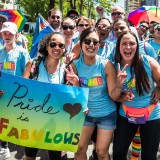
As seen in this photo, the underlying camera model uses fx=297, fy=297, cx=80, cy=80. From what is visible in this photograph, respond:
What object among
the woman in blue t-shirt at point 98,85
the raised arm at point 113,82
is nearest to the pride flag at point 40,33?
the woman in blue t-shirt at point 98,85

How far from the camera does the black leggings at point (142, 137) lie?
3148mm

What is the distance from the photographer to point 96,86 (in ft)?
10.7

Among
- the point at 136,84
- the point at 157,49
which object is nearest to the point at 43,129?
the point at 136,84

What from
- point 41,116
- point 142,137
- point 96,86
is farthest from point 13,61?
point 142,137

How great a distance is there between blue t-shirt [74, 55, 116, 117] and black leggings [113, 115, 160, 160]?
0.22 m

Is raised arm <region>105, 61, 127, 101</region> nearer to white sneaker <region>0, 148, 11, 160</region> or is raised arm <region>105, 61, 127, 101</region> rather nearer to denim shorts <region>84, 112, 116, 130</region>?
denim shorts <region>84, 112, 116, 130</region>

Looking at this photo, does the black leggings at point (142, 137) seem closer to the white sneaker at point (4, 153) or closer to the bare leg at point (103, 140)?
the bare leg at point (103, 140)

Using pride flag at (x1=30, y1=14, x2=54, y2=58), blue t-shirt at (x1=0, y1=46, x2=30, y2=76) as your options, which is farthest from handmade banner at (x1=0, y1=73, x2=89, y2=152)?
pride flag at (x1=30, y1=14, x2=54, y2=58)

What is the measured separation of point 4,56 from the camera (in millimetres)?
4215

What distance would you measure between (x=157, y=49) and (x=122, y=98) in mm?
2503

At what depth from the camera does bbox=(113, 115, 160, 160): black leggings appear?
10.3 ft

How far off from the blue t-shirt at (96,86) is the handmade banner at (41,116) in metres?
0.19

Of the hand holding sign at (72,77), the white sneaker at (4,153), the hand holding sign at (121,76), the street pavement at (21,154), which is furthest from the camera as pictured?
the street pavement at (21,154)

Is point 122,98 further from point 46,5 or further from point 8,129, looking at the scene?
point 46,5
